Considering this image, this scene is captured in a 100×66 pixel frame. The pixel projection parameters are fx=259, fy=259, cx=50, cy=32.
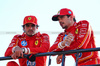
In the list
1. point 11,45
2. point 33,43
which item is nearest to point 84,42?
point 33,43

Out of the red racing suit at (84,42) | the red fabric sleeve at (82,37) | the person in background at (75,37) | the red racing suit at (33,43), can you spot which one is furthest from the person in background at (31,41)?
the red fabric sleeve at (82,37)

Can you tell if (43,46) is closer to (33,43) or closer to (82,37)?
(33,43)

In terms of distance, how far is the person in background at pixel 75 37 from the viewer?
4.77 metres

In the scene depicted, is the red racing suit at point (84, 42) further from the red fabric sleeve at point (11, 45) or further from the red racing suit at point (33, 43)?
the red fabric sleeve at point (11, 45)

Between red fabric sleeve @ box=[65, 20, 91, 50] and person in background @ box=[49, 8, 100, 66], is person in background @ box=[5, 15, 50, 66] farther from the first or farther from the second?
red fabric sleeve @ box=[65, 20, 91, 50]

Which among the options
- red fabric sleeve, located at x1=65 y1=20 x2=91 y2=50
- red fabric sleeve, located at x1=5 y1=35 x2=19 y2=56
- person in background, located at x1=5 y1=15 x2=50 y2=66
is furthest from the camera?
person in background, located at x1=5 y1=15 x2=50 y2=66

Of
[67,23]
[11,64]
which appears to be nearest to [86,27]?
[67,23]

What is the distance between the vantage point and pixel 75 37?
5082 mm

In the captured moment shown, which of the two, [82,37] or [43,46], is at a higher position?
[82,37]

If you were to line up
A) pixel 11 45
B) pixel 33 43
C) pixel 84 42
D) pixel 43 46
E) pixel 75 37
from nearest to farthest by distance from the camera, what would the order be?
1. pixel 84 42
2. pixel 75 37
3. pixel 43 46
4. pixel 11 45
5. pixel 33 43

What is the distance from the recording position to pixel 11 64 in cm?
530

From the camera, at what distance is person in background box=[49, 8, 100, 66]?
477 cm

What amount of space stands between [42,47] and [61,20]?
78 cm

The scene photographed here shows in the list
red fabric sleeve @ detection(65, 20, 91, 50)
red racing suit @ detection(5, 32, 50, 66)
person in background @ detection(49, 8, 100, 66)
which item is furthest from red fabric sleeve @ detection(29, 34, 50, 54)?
red fabric sleeve @ detection(65, 20, 91, 50)
